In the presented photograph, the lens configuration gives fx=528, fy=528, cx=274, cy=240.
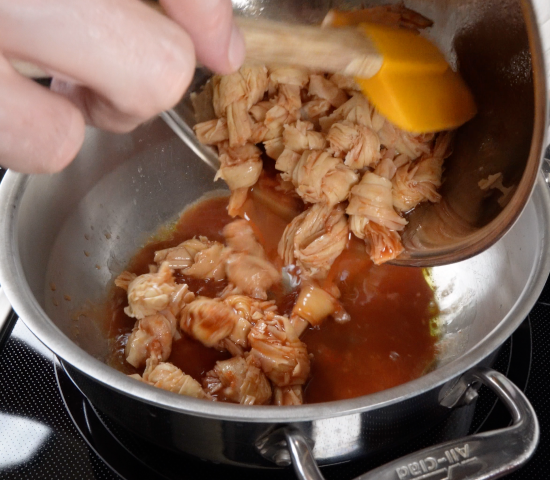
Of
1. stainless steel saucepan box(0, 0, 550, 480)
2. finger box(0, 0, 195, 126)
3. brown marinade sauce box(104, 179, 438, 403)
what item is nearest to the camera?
finger box(0, 0, 195, 126)

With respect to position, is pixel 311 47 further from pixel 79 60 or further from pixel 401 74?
pixel 79 60

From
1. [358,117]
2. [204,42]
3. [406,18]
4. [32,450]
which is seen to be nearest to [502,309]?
[358,117]

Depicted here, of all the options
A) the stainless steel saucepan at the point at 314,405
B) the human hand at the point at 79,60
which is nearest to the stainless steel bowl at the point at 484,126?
the stainless steel saucepan at the point at 314,405

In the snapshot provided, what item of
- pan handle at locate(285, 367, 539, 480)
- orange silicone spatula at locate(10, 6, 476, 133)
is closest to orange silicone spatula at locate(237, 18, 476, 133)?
orange silicone spatula at locate(10, 6, 476, 133)

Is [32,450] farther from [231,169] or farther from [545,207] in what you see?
[545,207]

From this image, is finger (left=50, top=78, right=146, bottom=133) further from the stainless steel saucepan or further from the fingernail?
the stainless steel saucepan

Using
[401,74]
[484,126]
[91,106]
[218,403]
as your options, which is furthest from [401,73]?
[218,403]

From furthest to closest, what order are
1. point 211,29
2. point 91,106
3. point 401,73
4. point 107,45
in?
point 401,73 → point 91,106 → point 211,29 → point 107,45
